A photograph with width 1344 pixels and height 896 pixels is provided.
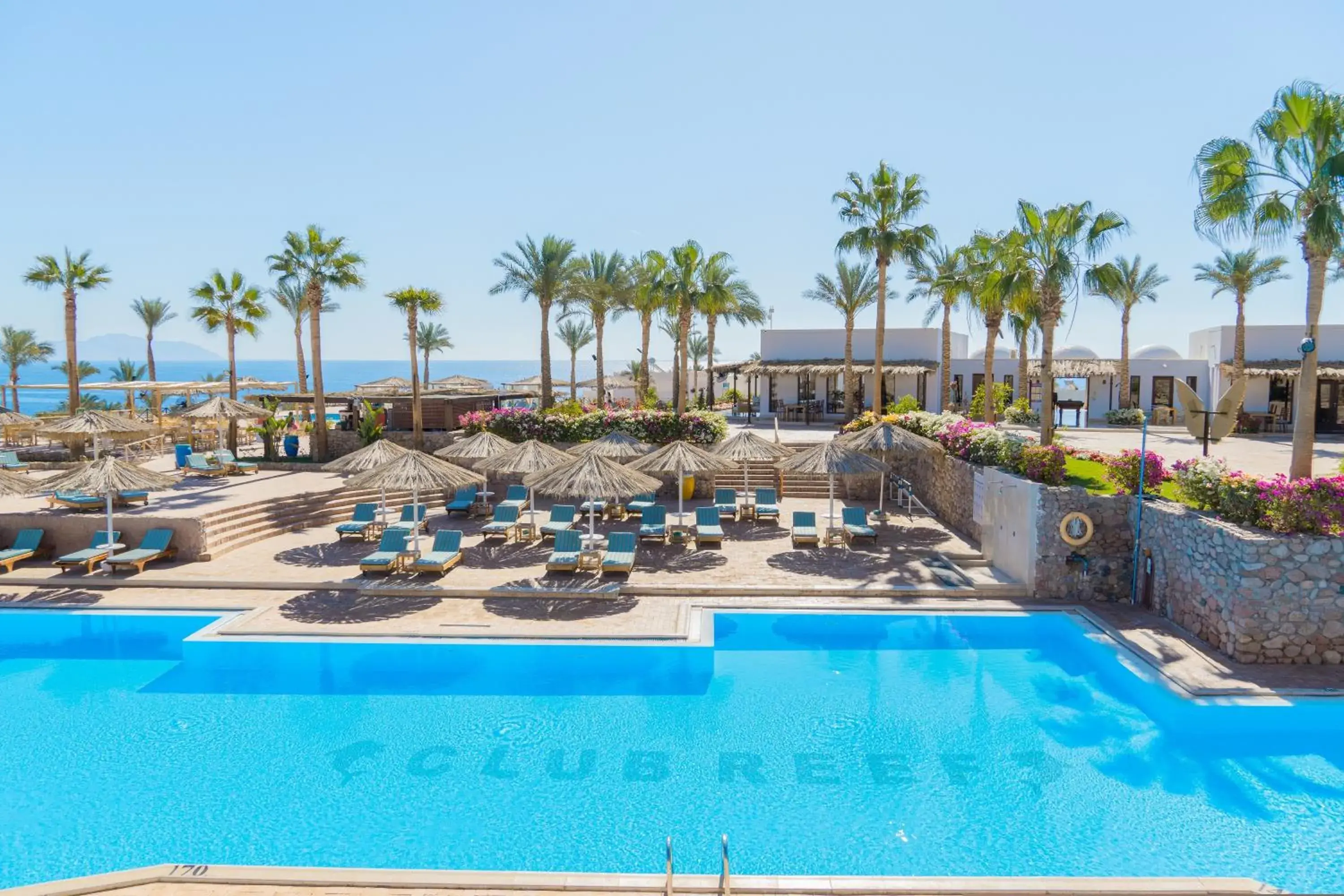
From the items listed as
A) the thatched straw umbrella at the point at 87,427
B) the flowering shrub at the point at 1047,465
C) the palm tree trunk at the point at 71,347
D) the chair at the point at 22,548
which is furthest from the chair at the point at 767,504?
the palm tree trunk at the point at 71,347

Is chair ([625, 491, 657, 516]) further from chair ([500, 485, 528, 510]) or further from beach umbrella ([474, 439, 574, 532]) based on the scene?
chair ([500, 485, 528, 510])

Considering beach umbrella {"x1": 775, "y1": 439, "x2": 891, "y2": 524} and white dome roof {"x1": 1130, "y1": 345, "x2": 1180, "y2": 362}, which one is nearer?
beach umbrella {"x1": 775, "y1": 439, "x2": 891, "y2": 524}

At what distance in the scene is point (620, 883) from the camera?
6414 millimetres

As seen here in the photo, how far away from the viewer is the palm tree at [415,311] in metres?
25.7

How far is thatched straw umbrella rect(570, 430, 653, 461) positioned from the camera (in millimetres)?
19250

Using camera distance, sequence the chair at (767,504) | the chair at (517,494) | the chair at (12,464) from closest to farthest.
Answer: the chair at (767,504) < the chair at (517,494) < the chair at (12,464)

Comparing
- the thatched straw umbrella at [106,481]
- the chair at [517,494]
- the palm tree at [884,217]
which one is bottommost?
the chair at [517,494]

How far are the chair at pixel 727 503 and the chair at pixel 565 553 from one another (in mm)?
4982

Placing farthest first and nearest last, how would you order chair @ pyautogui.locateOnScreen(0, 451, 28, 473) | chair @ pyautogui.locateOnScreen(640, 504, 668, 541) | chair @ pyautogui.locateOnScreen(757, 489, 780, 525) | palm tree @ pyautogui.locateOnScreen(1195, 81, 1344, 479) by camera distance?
chair @ pyautogui.locateOnScreen(0, 451, 28, 473) → chair @ pyautogui.locateOnScreen(757, 489, 780, 525) → chair @ pyautogui.locateOnScreen(640, 504, 668, 541) → palm tree @ pyautogui.locateOnScreen(1195, 81, 1344, 479)

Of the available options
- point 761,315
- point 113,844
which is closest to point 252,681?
point 113,844

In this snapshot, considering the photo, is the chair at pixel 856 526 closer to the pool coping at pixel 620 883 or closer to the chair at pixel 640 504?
the chair at pixel 640 504

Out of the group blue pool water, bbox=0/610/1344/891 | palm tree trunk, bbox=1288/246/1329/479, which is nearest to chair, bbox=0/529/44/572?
blue pool water, bbox=0/610/1344/891

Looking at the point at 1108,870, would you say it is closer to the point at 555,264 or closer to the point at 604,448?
the point at 604,448

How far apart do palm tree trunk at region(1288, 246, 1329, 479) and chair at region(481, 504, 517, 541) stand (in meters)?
15.2
